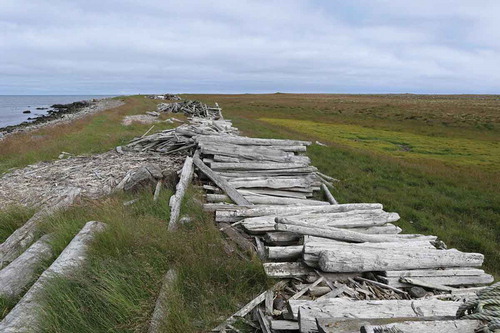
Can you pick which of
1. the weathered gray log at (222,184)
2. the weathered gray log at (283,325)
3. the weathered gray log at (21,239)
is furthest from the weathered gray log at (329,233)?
the weathered gray log at (21,239)

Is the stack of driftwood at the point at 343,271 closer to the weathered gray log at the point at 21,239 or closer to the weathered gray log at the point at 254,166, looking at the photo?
the weathered gray log at the point at 254,166

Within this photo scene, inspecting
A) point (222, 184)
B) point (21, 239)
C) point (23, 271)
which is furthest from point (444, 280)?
point (21, 239)

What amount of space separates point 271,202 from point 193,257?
3.77 metres

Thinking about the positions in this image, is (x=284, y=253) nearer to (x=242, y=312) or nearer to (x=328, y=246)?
(x=328, y=246)

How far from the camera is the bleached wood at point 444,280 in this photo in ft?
14.8

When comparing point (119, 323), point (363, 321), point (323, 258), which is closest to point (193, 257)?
point (119, 323)

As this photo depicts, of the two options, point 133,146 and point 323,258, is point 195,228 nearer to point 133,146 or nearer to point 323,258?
point 323,258

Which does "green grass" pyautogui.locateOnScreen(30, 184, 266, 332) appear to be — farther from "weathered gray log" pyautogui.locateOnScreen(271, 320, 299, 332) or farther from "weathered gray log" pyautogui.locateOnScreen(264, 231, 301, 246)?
"weathered gray log" pyautogui.locateOnScreen(264, 231, 301, 246)

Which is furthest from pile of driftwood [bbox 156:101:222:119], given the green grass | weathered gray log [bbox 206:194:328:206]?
the green grass

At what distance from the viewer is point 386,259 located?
15.5 ft

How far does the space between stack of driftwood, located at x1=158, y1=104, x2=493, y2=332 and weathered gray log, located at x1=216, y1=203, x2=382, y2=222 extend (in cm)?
2

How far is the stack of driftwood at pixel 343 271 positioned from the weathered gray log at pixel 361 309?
0.01m

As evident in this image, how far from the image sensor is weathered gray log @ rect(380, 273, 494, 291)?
14.8ft

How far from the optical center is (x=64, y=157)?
12.9 metres
